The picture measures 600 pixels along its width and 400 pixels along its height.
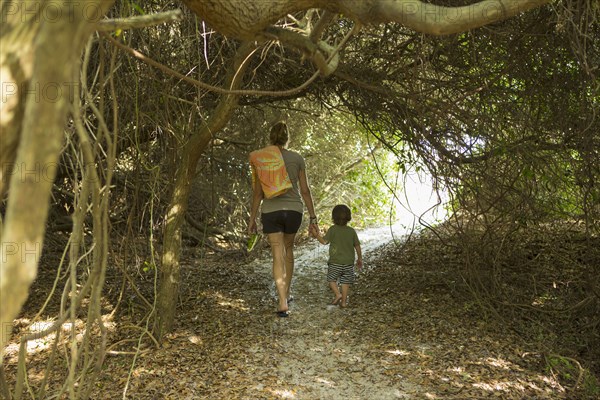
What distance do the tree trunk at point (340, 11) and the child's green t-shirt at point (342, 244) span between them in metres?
3.81

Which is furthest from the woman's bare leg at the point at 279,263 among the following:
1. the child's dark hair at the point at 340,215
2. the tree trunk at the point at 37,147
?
the tree trunk at the point at 37,147

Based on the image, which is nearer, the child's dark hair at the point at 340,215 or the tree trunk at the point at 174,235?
the tree trunk at the point at 174,235

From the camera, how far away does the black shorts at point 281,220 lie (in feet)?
20.4

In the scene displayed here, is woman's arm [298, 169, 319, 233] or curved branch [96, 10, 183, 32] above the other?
curved branch [96, 10, 183, 32]

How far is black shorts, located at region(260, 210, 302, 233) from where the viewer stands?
20.4 ft

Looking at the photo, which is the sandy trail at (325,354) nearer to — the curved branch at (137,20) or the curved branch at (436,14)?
the curved branch at (436,14)

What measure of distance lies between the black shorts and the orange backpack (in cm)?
19

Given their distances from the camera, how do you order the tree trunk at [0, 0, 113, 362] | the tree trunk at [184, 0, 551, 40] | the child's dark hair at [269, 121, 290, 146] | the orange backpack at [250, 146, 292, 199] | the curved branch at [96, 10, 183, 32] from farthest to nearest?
1. the child's dark hair at [269, 121, 290, 146]
2. the orange backpack at [250, 146, 292, 199]
3. the tree trunk at [184, 0, 551, 40]
4. the curved branch at [96, 10, 183, 32]
5. the tree trunk at [0, 0, 113, 362]

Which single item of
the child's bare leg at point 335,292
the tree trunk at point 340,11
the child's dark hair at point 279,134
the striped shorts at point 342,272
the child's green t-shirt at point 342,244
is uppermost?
the tree trunk at point 340,11

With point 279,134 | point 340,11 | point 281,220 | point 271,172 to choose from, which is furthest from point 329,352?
point 340,11

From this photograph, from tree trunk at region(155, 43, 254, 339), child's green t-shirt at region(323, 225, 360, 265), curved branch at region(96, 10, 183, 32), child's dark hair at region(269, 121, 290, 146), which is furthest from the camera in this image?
child's green t-shirt at region(323, 225, 360, 265)

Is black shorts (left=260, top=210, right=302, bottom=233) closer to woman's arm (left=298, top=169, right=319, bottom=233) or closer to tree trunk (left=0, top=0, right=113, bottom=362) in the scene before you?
woman's arm (left=298, top=169, right=319, bottom=233)

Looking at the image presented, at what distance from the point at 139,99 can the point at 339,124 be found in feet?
20.3

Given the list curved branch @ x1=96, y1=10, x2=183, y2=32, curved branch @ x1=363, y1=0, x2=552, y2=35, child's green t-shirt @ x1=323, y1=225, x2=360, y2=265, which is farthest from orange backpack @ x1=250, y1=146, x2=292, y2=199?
curved branch @ x1=96, y1=10, x2=183, y2=32
